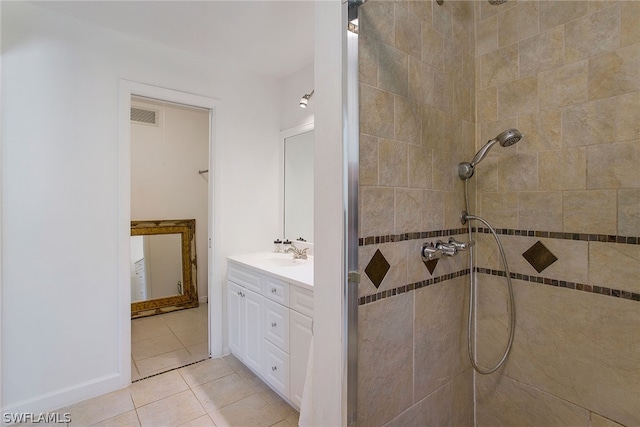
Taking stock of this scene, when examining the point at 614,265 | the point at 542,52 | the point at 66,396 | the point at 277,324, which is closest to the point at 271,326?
the point at 277,324

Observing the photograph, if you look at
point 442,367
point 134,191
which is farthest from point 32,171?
point 442,367

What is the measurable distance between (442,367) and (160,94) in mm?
2589

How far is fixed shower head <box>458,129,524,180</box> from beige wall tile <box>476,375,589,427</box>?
3.40 ft

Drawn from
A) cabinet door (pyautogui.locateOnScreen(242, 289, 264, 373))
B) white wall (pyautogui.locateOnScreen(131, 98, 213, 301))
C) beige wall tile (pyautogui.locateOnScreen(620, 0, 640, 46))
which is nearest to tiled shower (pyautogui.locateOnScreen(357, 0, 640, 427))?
beige wall tile (pyautogui.locateOnScreen(620, 0, 640, 46))

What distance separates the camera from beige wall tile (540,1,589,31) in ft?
3.81

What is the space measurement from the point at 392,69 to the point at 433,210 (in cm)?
60

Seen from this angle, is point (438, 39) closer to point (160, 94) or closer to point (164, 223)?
point (160, 94)

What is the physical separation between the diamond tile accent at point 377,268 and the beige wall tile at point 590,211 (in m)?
0.84

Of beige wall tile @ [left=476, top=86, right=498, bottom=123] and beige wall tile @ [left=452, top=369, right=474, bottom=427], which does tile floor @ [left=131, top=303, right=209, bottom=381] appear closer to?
beige wall tile @ [left=452, top=369, right=474, bottom=427]

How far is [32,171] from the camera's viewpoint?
69.5 inches

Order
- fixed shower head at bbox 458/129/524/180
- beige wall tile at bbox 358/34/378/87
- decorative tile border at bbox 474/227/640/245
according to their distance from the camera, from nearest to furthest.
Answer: beige wall tile at bbox 358/34/378/87 < decorative tile border at bbox 474/227/640/245 < fixed shower head at bbox 458/129/524/180

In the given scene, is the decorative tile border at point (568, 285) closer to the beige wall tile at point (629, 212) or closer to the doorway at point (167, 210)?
the beige wall tile at point (629, 212)

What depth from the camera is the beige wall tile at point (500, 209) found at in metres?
1.37

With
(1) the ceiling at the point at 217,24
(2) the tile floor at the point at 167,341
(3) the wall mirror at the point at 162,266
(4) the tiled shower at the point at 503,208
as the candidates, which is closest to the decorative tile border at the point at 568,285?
(4) the tiled shower at the point at 503,208
